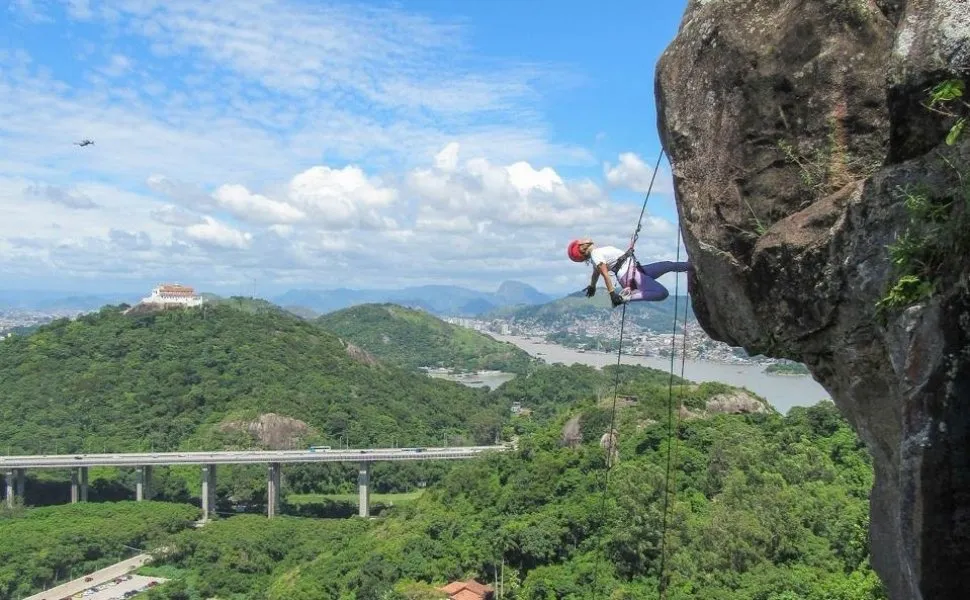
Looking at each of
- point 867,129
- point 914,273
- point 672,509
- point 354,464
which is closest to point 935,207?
point 914,273

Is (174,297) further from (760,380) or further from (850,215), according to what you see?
(850,215)

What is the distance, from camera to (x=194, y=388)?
66.2 m

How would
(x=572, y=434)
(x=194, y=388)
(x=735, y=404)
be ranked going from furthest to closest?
(x=194, y=388) → (x=572, y=434) → (x=735, y=404)

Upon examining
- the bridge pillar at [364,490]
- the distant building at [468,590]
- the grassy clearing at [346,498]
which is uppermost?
the distant building at [468,590]

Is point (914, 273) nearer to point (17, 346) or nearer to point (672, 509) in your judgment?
point (672, 509)

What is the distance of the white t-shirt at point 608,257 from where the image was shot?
6562 millimetres

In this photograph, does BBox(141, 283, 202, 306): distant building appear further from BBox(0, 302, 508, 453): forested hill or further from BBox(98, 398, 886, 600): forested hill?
BBox(98, 398, 886, 600): forested hill

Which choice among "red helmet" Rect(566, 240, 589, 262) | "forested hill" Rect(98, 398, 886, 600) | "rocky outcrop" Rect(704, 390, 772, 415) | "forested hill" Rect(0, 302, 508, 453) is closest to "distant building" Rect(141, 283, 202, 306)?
"forested hill" Rect(0, 302, 508, 453)

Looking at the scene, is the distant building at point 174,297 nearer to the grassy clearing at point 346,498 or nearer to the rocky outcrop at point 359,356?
the rocky outcrop at point 359,356

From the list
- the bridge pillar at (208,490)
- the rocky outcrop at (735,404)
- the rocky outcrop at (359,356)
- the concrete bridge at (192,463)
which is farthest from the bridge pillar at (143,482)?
the rocky outcrop at (735,404)

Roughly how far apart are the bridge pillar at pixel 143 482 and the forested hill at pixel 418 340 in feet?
255

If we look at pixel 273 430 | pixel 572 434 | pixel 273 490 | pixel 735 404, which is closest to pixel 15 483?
pixel 273 490

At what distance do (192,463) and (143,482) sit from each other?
5.33 metres

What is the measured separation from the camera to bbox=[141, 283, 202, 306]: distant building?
280 feet
